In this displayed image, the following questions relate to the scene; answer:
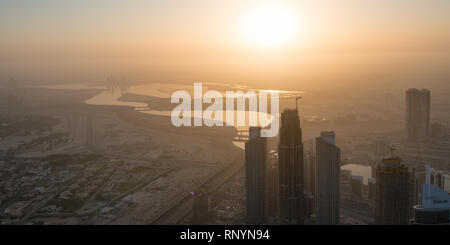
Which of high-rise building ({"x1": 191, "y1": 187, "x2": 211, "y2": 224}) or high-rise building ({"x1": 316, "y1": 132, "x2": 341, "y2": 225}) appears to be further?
high-rise building ({"x1": 191, "y1": 187, "x2": 211, "y2": 224})

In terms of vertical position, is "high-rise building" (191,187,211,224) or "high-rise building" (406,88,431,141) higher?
"high-rise building" (406,88,431,141)

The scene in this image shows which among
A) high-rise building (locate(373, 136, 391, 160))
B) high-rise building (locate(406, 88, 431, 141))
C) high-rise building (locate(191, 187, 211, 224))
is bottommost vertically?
high-rise building (locate(191, 187, 211, 224))

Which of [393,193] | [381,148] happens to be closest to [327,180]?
[393,193]

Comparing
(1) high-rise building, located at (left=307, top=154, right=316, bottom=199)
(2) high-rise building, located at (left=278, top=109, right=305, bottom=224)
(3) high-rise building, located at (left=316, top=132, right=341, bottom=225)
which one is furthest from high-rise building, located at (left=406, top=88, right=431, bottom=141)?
(3) high-rise building, located at (left=316, top=132, right=341, bottom=225)

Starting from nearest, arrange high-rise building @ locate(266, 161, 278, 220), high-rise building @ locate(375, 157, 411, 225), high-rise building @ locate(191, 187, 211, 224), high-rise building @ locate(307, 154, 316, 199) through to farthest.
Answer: high-rise building @ locate(375, 157, 411, 225)
high-rise building @ locate(191, 187, 211, 224)
high-rise building @ locate(266, 161, 278, 220)
high-rise building @ locate(307, 154, 316, 199)

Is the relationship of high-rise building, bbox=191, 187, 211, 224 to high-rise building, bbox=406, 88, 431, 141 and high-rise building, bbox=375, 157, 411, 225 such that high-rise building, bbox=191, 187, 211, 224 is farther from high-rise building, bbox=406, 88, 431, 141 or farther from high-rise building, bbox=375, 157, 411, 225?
high-rise building, bbox=406, 88, 431, 141

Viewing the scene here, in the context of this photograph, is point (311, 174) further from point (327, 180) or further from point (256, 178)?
point (256, 178)

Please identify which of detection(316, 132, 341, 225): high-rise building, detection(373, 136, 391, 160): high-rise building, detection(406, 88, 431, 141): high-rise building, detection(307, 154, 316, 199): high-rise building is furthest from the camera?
detection(406, 88, 431, 141): high-rise building

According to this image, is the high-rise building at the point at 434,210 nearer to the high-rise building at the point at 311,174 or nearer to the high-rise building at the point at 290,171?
the high-rise building at the point at 290,171
